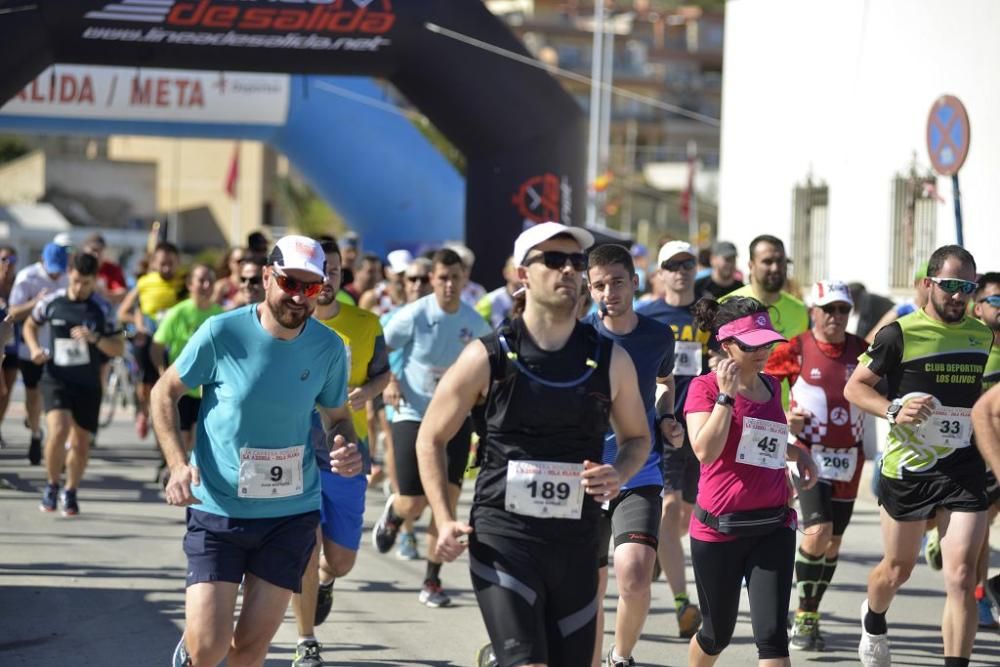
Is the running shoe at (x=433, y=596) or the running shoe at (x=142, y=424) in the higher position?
the running shoe at (x=142, y=424)

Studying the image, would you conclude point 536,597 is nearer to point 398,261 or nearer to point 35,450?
point 398,261

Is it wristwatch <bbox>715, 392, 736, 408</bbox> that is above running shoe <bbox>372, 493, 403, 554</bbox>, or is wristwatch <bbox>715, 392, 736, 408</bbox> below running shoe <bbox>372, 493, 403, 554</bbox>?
above

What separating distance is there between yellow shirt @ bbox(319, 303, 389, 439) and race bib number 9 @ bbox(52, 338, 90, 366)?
4.24 m

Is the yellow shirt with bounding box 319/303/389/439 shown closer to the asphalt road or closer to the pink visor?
the asphalt road

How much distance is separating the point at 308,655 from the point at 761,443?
236 cm

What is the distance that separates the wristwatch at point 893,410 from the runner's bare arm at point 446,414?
2.76 m

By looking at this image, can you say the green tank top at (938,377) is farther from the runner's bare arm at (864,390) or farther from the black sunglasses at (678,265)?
the black sunglasses at (678,265)

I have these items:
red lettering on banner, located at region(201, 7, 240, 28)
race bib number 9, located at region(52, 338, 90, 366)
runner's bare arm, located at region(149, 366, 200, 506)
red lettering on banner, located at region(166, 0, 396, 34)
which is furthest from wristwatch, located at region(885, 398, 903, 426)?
red lettering on banner, located at region(201, 7, 240, 28)

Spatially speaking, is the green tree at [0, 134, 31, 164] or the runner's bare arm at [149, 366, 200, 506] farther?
the green tree at [0, 134, 31, 164]

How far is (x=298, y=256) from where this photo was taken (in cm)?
540

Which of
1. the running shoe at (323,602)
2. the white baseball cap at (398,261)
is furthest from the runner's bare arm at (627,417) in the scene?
the white baseball cap at (398,261)

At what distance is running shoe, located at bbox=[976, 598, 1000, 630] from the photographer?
333 inches

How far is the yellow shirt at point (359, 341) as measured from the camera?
7586mm

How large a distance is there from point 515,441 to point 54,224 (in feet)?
140
